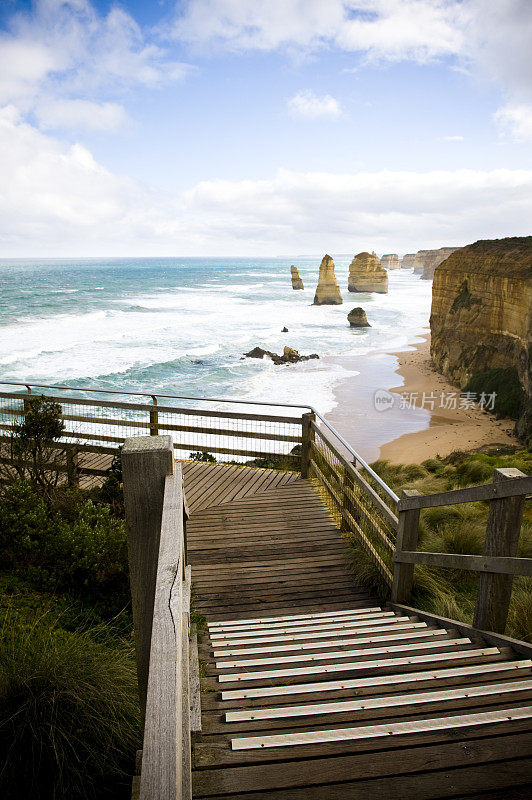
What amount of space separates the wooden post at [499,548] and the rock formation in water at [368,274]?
307 feet

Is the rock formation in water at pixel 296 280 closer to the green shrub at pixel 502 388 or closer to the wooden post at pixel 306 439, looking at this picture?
the green shrub at pixel 502 388

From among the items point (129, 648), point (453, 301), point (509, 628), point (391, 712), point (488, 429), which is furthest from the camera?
point (453, 301)

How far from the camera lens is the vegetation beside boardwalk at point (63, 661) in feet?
7.65

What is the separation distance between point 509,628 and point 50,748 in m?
3.06

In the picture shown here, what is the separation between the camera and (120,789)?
2381 mm

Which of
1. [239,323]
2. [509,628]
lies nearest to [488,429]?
[509,628]

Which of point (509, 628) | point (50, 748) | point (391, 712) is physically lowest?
point (509, 628)

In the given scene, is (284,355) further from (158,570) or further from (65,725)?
(158,570)

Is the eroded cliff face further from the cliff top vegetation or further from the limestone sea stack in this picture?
the cliff top vegetation

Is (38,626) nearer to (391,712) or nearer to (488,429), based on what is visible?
(391,712)

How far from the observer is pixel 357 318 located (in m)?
55.2

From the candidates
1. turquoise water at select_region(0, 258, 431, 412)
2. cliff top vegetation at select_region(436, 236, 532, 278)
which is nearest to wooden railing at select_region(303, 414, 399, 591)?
turquoise water at select_region(0, 258, 431, 412)

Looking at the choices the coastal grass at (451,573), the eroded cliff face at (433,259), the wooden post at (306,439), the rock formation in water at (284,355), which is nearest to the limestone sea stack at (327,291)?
the rock formation in water at (284,355)

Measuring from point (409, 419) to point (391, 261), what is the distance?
562 feet
